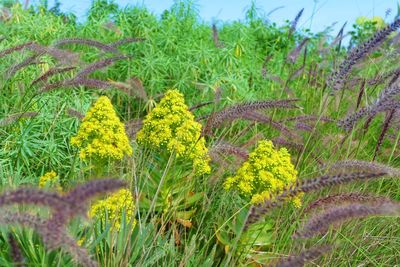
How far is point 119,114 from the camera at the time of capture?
6078 millimetres

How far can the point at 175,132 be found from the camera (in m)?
3.57

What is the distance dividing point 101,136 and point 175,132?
458 mm

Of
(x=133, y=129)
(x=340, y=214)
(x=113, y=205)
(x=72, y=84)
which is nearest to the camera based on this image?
(x=340, y=214)

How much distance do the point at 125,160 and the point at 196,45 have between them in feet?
10.5

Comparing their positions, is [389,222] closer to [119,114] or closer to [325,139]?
[325,139]

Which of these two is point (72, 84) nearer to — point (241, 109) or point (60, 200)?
point (241, 109)

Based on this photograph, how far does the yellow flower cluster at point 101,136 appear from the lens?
3.24 meters

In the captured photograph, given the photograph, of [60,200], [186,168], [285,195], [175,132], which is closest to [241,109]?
[175,132]

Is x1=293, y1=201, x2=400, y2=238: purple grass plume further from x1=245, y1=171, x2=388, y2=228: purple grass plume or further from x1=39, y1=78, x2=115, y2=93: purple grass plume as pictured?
x1=39, y1=78, x2=115, y2=93: purple grass plume

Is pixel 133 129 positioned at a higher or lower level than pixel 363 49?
Answer: lower

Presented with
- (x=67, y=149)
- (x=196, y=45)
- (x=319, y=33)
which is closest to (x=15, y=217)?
(x=67, y=149)

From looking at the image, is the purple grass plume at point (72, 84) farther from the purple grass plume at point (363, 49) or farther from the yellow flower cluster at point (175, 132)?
the purple grass plume at point (363, 49)

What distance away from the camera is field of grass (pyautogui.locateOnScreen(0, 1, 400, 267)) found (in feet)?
6.41

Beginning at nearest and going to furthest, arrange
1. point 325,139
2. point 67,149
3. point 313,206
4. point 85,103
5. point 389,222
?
point 313,206, point 389,222, point 325,139, point 67,149, point 85,103
